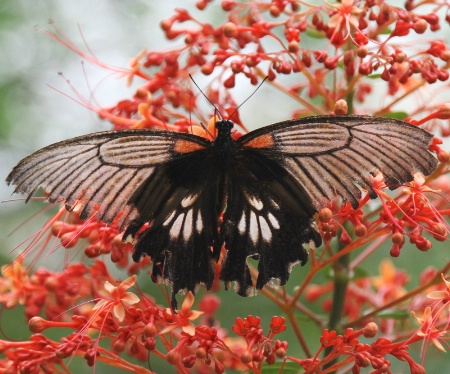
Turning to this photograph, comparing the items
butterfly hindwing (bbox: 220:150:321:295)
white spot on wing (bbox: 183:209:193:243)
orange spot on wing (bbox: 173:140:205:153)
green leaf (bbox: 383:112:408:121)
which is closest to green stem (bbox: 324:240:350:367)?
butterfly hindwing (bbox: 220:150:321:295)

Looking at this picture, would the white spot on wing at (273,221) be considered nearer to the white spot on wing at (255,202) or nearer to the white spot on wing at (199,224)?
the white spot on wing at (255,202)

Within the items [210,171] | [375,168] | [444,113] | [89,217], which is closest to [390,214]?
[375,168]

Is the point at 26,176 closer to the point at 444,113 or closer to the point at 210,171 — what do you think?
the point at 210,171

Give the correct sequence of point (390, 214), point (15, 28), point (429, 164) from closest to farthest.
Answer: point (429, 164) < point (390, 214) < point (15, 28)

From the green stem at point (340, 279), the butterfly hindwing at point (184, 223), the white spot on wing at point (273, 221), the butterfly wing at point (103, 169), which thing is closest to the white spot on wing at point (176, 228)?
the butterfly hindwing at point (184, 223)

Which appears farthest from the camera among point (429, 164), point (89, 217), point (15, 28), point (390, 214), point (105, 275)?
point (15, 28)

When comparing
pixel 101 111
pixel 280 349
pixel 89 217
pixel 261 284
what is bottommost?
pixel 280 349

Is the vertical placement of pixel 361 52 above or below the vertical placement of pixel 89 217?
above
